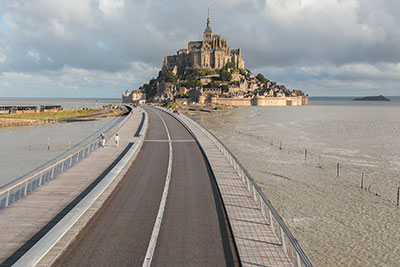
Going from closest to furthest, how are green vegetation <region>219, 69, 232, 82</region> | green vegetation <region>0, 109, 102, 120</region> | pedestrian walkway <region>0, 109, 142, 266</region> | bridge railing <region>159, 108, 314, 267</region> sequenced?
bridge railing <region>159, 108, 314, 267</region>
pedestrian walkway <region>0, 109, 142, 266</region>
green vegetation <region>0, 109, 102, 120</region>
green vegetation <region>219, 69, 232, 82</region>

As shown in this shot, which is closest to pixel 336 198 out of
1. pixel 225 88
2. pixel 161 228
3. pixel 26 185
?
pixel 161 228

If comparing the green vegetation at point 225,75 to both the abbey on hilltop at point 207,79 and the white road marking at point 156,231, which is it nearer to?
the abbey on hilltop at point 207,79

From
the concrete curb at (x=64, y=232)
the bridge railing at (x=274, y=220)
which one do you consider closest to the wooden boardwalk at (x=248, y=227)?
the bridge railing at (x=274, y=220)

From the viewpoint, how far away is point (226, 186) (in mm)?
15672

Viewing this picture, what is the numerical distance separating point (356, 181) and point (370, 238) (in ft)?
32.8

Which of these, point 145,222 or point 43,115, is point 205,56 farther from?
point 145,222

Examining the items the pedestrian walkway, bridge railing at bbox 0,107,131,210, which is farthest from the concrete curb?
bridge railing at bbox 0,107,131,210

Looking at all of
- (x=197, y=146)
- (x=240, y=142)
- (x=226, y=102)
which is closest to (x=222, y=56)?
(x=226, y=102)

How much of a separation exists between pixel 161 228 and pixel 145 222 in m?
0.80

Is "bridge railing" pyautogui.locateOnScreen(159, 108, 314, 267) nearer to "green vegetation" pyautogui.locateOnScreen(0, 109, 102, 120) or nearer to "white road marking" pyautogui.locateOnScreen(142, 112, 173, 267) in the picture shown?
"white road marking" pyautogui.locateOnScreen(142, 112, 173, 267)

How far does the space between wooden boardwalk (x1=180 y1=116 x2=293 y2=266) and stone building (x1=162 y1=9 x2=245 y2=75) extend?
553ft


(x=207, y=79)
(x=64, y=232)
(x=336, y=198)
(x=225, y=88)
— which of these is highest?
(x=207, y=79)

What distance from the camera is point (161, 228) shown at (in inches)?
428

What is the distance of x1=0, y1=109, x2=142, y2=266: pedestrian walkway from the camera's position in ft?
31.3
